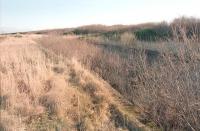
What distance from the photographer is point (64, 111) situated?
323 inches

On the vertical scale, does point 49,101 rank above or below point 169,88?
below

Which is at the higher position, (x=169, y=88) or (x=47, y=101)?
(x=169, y=88)

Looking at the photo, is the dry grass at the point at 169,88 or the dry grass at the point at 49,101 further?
the dry grass at the point at 49,101

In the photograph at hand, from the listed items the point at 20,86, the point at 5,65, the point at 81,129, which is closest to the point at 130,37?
the point at 5,65

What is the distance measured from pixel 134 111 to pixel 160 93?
5.61 ft

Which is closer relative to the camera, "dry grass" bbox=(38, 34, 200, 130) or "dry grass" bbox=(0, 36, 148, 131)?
"dry grass" bbox=(38, 34, 200, 130)

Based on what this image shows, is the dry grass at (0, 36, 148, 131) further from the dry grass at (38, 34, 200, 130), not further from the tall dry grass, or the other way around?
the dry grass at (38, 34, 200, 130)

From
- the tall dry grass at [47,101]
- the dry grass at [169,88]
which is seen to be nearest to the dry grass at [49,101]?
the tall dry grass at [47,101]

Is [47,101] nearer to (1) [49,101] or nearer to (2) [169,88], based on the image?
(1) [49,101]

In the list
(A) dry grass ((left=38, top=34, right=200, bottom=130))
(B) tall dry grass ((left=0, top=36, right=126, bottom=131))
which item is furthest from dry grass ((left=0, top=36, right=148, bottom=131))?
(A) dry grass ((left=38, top=34, right=200, bottom=130))

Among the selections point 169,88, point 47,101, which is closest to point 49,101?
point 47,101

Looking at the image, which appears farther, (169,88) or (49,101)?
(49,101)

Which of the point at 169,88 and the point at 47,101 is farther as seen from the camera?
the point at 47,101

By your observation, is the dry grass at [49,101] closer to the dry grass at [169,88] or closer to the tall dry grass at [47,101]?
the tall dry grass at [47,101]
